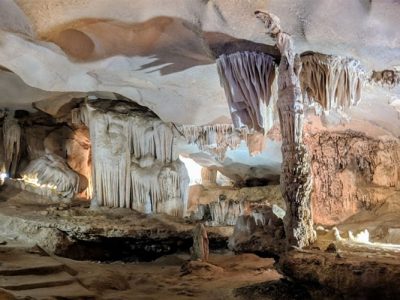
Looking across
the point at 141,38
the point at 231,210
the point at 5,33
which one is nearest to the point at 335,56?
the point at 141,38

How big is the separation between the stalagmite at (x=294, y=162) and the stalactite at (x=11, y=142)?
10166mm

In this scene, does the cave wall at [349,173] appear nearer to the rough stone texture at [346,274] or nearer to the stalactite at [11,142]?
the rough stone texture at [346,274]

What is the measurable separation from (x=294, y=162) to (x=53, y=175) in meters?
9.19

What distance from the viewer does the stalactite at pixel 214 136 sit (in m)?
12.3

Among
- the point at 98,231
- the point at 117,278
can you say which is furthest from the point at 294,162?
the point at 98,231

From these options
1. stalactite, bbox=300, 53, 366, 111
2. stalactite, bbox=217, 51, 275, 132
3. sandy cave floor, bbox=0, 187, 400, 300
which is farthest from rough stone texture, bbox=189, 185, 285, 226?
stalactite, bbox=300, 53, 366, 111

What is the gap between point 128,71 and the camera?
911 centimetres

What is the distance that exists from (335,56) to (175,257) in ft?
20.5

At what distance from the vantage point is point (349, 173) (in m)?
13.0

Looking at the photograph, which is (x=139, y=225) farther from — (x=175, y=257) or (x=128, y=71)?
(x=128, y=71)

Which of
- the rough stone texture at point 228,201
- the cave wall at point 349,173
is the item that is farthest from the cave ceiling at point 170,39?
the rough stone texture at point 228,201

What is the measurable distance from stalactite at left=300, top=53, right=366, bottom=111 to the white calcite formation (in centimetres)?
586

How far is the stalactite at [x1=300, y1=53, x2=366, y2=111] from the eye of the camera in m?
7.34

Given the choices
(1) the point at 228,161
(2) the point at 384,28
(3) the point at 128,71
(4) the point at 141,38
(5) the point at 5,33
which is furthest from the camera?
(1) the point at 228,161
